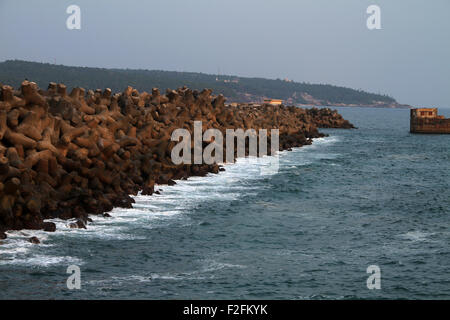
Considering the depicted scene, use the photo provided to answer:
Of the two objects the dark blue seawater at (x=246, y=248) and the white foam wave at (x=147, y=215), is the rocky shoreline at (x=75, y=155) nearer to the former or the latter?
the white foam wave at (x=147, y=215)

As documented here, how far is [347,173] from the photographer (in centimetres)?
3612

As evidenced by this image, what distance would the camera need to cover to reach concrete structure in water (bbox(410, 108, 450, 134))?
88.4 m

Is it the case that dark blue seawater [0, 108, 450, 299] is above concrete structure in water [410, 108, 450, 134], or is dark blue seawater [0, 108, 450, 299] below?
below

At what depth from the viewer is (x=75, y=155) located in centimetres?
2014

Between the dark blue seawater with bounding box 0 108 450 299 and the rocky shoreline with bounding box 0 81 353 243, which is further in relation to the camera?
the rocky shoreline with bounding box 0 81 353 243

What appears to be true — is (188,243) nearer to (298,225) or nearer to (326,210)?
(298,225)

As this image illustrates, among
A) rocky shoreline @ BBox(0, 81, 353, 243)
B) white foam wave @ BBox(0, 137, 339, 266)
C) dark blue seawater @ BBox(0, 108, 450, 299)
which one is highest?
rocky shoreline @ BBox(0, 81, 353, 243)

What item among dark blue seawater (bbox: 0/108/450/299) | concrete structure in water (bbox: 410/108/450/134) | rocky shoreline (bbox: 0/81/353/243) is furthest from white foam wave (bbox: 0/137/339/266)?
concrete structure in water (bbox: 410/108/450/134)

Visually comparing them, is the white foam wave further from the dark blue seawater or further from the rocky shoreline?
the rocky shoreline

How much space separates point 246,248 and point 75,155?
680 centimetres

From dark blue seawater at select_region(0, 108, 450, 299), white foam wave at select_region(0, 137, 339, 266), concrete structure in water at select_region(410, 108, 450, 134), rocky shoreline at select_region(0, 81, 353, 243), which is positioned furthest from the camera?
concrete structure in water at select_region(410, 108, 450, 134)

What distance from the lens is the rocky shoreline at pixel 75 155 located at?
54.3ft

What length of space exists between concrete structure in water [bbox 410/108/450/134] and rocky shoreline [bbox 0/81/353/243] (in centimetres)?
6407
